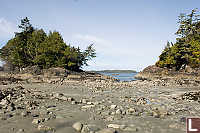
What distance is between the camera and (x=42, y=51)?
36.8 meters

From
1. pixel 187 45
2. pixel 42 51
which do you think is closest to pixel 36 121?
pixel 42 51

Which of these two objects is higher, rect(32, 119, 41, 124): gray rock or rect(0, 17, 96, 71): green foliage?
rect(0, 17, 96, 71): green foliage

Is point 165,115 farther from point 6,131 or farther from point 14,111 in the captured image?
point 14,111

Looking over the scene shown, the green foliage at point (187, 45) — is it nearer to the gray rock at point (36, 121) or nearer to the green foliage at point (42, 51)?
the green foliage at point (42, 51)

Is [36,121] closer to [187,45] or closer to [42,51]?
[42,51]

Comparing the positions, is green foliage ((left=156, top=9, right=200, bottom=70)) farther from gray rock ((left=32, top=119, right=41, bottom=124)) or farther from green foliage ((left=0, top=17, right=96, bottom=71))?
gray rock ((left=32, top=119, right=41, bottom=124))

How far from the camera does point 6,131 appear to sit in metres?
3.36

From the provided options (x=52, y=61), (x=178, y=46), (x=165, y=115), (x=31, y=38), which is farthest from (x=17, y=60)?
(x=178, y=46)

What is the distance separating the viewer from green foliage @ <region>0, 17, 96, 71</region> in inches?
1462

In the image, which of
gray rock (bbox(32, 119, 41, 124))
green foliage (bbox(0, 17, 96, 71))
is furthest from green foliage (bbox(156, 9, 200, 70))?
gray rock (bbox(32, 119, 41, 124))

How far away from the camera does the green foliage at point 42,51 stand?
122 ft

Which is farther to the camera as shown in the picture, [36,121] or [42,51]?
[42,51]

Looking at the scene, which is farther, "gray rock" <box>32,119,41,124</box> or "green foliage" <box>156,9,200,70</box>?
"green foliage" <box>156,9,200,70</box>

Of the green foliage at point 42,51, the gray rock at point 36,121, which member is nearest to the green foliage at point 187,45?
the green foliage at point 42,51
